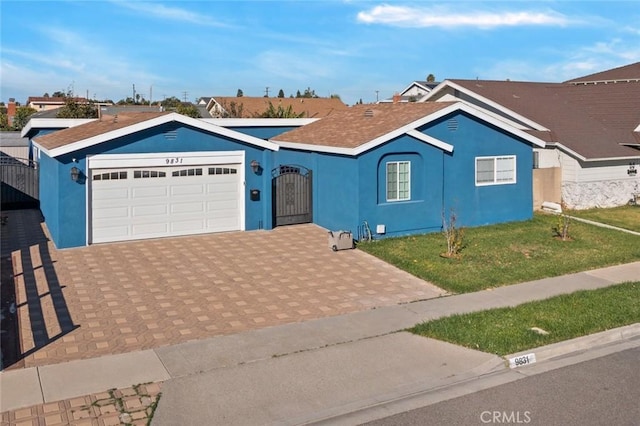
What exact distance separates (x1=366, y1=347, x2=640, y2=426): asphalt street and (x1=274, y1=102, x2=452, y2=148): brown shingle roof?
10349 millimetres

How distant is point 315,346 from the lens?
1084cm

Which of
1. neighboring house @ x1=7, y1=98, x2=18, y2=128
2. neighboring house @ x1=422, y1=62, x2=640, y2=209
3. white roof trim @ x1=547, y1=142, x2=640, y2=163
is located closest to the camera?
white roof trim @ x1=547, y1=142, x2=640, y2=163

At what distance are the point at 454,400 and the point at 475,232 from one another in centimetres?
1177

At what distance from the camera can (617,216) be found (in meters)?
24.1

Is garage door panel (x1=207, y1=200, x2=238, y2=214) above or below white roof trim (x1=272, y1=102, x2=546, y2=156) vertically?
below

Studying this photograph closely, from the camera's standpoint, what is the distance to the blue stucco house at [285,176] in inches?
719

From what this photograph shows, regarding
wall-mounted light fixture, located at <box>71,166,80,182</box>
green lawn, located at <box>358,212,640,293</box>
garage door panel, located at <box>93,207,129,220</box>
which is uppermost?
wall-mounted light fixture, located at <box>71,166,80,182</box>

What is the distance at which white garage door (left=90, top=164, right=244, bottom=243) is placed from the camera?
60.3 ft

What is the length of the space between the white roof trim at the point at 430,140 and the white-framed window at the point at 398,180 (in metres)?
0.81

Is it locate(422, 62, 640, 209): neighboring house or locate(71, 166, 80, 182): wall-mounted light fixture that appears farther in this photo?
locate(422, 62, 640, 209): neighboring house

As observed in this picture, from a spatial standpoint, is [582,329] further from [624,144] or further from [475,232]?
[624,144]

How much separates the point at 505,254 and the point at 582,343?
6.58 meters

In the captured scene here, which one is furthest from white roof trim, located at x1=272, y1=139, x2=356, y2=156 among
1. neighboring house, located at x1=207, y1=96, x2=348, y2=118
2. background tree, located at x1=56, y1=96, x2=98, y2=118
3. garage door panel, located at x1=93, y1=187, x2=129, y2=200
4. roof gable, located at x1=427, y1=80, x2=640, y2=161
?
neighboring house, located at x1=207, y1=96, x2=348, y2=118

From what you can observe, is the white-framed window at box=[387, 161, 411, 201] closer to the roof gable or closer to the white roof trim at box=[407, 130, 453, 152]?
the white roof trim at box=[407, 130, 453, 152]
